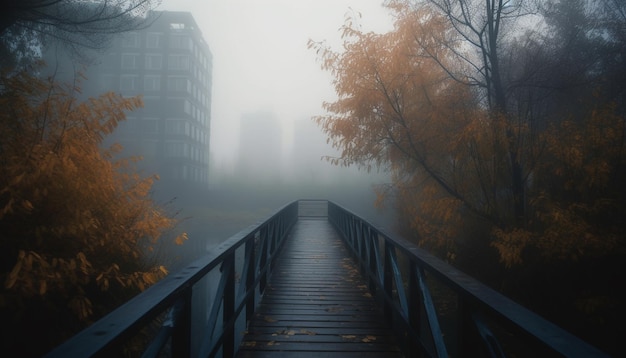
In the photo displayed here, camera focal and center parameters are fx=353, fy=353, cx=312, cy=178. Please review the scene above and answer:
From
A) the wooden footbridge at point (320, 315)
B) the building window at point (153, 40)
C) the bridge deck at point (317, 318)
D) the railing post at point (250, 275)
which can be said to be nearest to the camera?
the wooden footbridge at point (320, 315)

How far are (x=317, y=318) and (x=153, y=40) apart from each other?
52053 mm

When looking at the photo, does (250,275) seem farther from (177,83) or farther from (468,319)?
(177,83)

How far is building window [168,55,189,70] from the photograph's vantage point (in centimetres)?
4753

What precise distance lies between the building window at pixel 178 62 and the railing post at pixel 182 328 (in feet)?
168

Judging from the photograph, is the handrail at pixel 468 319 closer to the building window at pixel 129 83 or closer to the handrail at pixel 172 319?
the handrail at pixel 172 319

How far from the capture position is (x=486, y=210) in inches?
339

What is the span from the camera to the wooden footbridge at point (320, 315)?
5.07 ft

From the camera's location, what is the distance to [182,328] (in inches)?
85.4

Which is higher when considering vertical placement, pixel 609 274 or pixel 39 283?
pixel 39 283

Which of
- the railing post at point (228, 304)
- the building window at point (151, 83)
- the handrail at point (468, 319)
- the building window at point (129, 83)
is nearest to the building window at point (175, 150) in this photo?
the building window at point (151, 83)

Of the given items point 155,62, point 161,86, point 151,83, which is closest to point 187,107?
point 161,86

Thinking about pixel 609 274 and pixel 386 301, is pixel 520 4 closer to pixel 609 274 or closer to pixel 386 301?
pixel 609 274

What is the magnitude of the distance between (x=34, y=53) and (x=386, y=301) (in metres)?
11.0

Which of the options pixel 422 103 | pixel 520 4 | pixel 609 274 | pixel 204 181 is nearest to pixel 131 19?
pixel 422 103
